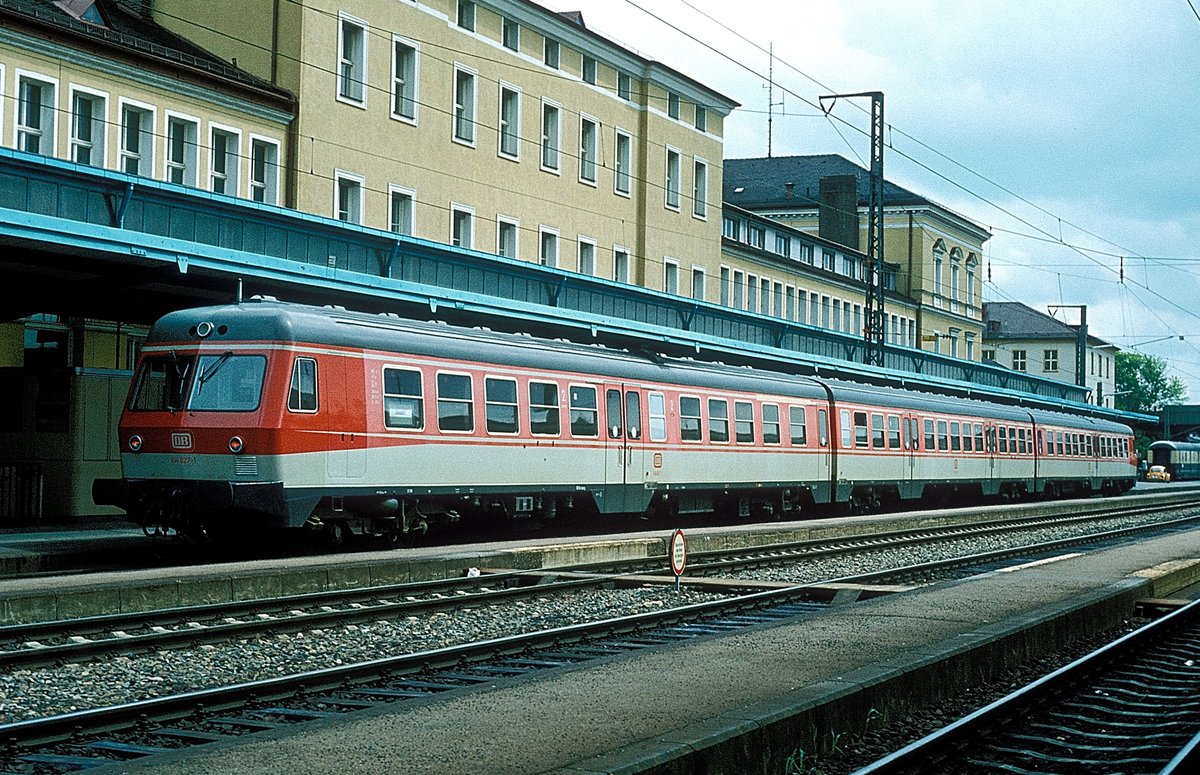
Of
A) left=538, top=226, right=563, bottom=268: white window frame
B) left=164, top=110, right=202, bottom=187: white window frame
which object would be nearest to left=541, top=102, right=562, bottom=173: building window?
left=538, top=226, right=563, bottom=268: white window frame

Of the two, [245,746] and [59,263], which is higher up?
[59,263]

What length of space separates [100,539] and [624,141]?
27107 millimetres

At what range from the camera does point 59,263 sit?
1991 cm

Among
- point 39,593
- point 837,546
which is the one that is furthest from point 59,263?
point 837,546

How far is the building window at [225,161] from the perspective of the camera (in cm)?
3005

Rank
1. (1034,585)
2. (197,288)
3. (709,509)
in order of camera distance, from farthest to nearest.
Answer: (709,509) < (197,288) < (1034,585)

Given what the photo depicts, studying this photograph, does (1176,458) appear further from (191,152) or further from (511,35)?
(191,152)

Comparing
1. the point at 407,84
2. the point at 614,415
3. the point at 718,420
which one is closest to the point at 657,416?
the point at 614,415

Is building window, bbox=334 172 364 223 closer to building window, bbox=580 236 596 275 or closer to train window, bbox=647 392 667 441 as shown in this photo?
train window, bbox=647 392 667 441

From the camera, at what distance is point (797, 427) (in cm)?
3200

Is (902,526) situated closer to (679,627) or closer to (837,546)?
(837,546)

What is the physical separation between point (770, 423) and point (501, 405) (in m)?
9.93

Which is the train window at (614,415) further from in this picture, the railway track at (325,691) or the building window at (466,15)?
the building window at (466,15)

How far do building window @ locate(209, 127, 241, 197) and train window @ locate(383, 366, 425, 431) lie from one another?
11382 mm
